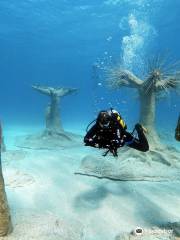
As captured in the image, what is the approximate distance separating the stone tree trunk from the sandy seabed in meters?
2.77

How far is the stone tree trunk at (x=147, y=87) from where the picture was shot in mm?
9930

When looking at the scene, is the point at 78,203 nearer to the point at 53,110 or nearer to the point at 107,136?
the point at 107,136

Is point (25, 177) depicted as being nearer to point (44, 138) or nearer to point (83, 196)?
point (83, 196)

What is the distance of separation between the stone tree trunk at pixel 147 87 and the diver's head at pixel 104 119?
480 centimetres

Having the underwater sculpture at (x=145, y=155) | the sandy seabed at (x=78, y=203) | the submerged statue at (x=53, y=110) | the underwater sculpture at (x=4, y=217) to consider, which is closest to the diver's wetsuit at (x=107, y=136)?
the sandy seabed at (x=78, y=203)

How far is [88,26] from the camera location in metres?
42.9

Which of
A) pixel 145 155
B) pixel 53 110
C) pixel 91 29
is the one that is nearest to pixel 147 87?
pixel 145 155

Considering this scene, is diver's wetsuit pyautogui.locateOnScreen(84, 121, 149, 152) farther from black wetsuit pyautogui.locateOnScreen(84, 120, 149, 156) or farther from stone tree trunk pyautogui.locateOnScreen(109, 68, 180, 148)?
stone tree trunk pyautogui.locateOnScreen(109, 68, 180, 148)

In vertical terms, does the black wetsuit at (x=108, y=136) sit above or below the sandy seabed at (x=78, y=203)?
above

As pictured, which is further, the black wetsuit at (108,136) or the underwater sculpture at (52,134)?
the underwater sculpture at (52,134)

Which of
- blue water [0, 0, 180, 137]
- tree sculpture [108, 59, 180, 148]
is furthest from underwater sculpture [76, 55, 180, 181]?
blue water [0, 0, 180, 137]

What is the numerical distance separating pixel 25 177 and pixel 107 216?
9.18ft

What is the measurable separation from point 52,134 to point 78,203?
8033 millimetres

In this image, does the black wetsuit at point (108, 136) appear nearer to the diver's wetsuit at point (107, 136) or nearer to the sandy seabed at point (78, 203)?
the diver's wetsuit at point (107, 136)
